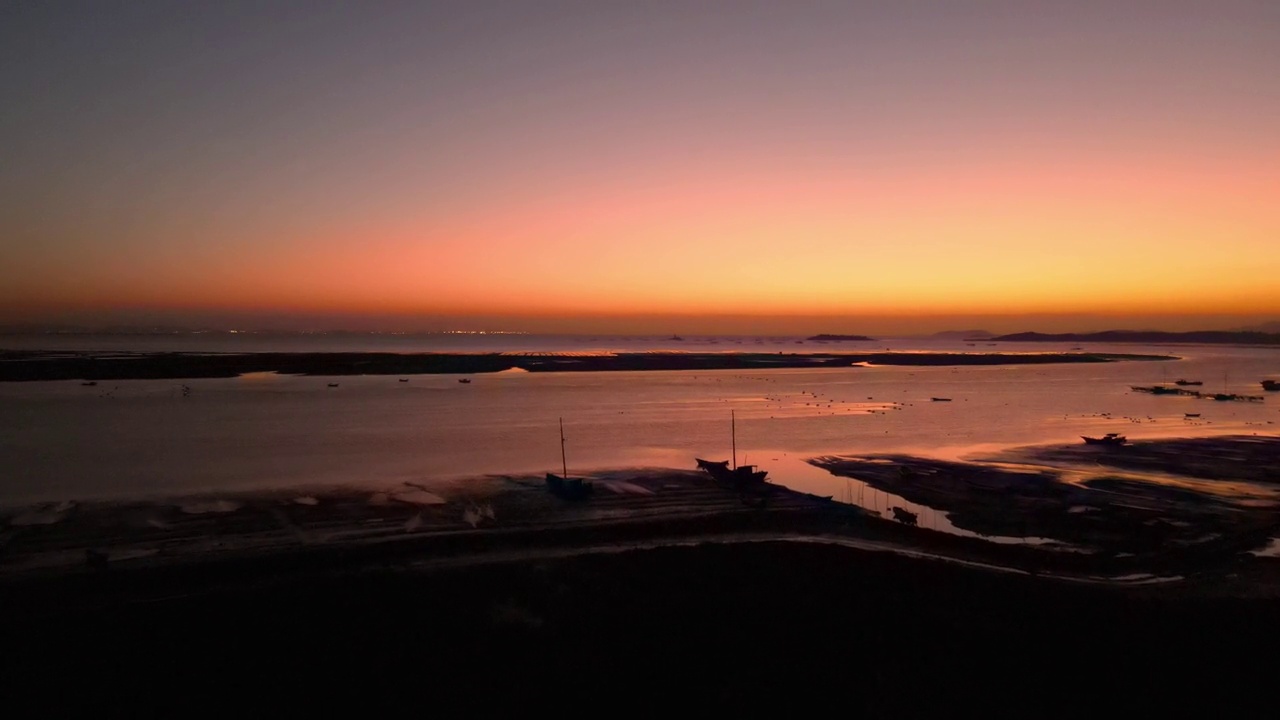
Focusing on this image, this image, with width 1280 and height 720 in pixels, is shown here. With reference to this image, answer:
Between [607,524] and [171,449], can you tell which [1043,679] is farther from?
[171,449]

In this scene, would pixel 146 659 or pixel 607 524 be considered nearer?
pixel 146 659

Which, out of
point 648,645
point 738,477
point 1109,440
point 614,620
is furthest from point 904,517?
point 1109,440

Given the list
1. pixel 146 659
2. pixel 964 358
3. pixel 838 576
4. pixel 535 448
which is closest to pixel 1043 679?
pixel 838 576

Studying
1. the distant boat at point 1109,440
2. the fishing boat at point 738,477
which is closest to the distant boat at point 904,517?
the fishing boat at point 738,477

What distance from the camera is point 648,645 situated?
33.1ft

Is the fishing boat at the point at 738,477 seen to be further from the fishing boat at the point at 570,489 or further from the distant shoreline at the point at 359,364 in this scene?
the distant shoreline at the point at 359,364

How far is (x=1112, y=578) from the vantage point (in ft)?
41.7

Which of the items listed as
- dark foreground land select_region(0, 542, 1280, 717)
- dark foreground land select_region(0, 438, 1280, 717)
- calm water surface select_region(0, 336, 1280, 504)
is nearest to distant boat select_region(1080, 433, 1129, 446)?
calm water surface select_region(0, 336, 1280, 504)

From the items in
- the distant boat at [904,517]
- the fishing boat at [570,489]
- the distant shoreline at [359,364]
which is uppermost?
the distant shoreline at [359,364]

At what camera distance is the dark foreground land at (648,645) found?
8859 mm

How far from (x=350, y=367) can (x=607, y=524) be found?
198ft

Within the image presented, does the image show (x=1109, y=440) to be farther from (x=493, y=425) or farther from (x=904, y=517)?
(x=493, y=425)

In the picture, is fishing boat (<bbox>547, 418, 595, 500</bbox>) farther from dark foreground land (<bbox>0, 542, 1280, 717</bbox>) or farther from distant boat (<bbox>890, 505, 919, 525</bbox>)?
distant boat (<bbox>890, 505, 919, 525</bbox>)

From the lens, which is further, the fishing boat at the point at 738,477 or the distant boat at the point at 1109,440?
the distant boat at the point at 1109,440
